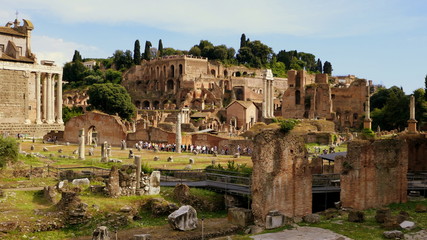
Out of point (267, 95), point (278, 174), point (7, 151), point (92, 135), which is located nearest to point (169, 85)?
point (267, 95)

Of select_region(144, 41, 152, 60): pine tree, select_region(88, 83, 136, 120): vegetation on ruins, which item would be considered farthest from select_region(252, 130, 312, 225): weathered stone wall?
select_region(144, 41, 152, 60): pine tree

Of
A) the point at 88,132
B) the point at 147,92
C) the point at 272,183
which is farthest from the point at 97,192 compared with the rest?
the point at 147,92

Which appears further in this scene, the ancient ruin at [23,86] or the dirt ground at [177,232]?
the ancient ruin at [23,86]

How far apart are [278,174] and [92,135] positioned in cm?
3688

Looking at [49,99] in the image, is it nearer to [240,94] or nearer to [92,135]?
[92,135]

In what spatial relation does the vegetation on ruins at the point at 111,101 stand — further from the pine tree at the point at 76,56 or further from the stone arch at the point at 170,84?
the pine tree at the point at 76,56

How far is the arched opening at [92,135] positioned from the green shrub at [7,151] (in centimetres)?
2417

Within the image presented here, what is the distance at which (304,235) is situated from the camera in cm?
1532

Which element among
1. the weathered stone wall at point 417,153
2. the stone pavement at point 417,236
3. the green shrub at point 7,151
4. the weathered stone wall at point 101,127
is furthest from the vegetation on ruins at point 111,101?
the stone pavement at point 417,236

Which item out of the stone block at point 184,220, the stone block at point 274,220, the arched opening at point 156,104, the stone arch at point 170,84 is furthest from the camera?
the stone arch at point 170,84

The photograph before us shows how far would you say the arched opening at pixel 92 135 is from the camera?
49.4 meters

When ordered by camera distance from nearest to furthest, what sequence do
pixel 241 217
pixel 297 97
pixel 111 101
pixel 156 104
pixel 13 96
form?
pixel 241 217 → pixel 13 96 → pixel 111 101 → pixel 297 97 → pixel 156 104

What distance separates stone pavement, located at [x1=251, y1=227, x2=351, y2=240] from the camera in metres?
14.9

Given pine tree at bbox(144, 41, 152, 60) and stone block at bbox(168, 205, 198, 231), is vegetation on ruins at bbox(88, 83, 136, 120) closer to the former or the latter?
pine tree at bbox(144, 41, 152, 60)
